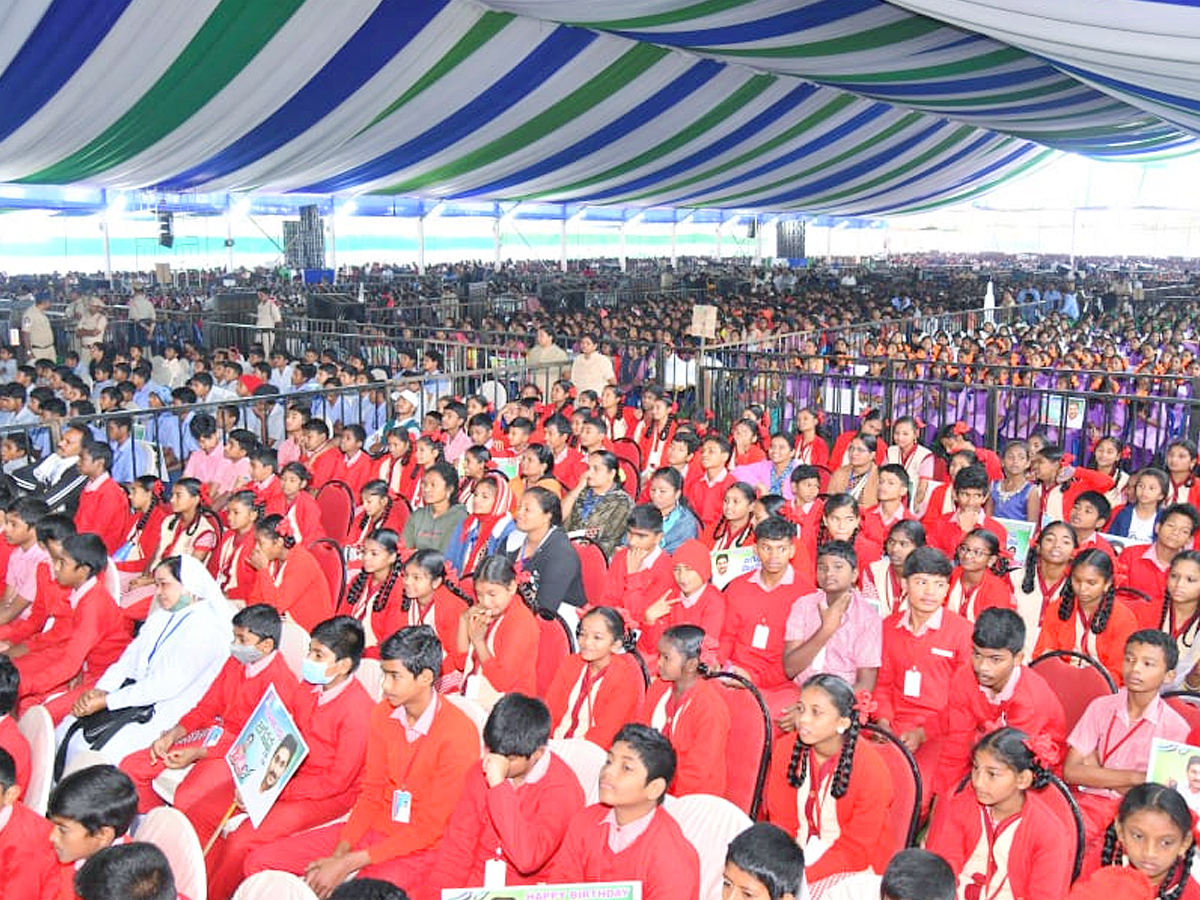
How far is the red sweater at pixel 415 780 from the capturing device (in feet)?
11.3

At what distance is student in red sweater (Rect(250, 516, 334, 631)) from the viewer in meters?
5.04

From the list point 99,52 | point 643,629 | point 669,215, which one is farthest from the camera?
point 669,215

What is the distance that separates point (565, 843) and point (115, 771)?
131 centimetres

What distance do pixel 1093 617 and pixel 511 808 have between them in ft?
8.84

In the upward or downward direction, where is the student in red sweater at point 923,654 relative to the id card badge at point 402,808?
upward

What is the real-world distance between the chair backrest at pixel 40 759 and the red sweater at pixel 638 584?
245 centimetres

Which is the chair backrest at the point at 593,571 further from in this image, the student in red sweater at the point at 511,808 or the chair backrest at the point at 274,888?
the chair backrest at the point at 274,888

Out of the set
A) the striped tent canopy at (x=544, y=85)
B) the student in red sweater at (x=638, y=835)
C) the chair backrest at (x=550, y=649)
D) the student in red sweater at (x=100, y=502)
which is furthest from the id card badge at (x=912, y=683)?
the student in red sweater at (x=100, y=502)

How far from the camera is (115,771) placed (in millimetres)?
3061

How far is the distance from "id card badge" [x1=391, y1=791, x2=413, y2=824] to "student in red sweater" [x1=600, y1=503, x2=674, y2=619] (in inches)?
68.1

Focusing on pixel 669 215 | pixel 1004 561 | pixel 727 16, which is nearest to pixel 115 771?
pixel 1004 561

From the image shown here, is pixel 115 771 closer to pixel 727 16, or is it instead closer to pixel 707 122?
pixel 727 16

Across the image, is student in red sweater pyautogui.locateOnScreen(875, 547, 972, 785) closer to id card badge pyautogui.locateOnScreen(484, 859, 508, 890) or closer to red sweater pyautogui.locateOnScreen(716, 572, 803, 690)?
red sweater pyautogui.locateOnScreen(716, 572, 803, 690)

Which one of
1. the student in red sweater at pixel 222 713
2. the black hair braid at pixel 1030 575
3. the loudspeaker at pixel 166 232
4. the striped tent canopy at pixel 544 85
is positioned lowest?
the student in red sweater at pixel 222 713
